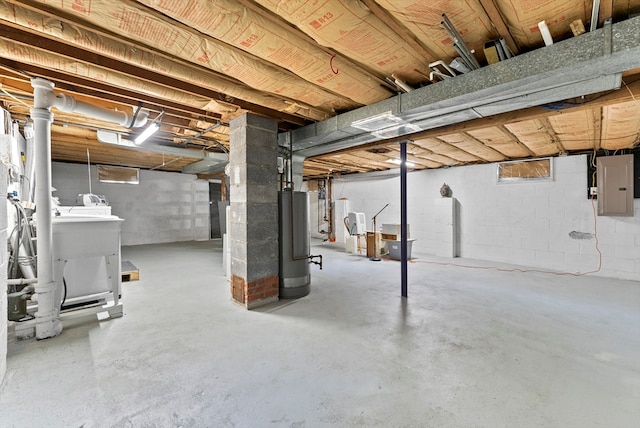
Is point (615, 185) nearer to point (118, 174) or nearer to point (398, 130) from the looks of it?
point (398, 130)

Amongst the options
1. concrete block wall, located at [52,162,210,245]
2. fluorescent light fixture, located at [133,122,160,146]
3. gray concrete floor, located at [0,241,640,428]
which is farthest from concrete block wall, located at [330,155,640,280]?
concrete block wall, located at [52,162,210,245]

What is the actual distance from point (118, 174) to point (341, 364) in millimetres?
8661

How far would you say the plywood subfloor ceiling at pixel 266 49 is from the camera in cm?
148

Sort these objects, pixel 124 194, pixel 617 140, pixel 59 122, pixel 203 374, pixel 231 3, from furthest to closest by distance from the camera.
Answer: pixel 124 194
pixel 617 140
pixel 59 122
pixel 203 374
pixel 231 3

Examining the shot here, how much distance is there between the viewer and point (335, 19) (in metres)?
1.52

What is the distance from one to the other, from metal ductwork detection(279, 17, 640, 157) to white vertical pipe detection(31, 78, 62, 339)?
263 cm

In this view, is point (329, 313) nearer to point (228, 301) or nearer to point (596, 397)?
point (228, 301)

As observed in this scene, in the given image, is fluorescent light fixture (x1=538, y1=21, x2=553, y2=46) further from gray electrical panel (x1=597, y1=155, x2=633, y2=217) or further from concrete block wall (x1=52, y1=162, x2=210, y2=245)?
concrete block wall (x1=52, y1=162, x2=210, y2=245)

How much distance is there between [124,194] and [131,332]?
22.6 ft

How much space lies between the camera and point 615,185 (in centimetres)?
450

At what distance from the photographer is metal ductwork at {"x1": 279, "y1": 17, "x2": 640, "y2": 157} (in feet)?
5.08

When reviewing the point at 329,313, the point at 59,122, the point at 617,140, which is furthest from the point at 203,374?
the point at 617,140

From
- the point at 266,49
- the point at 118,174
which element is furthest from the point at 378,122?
the point at 118,174

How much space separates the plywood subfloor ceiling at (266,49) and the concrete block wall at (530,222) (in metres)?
2.03
